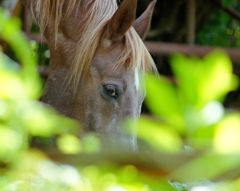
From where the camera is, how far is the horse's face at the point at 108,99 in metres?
1.79

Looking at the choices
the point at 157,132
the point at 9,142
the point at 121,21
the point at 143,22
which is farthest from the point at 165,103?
the point at 143,22

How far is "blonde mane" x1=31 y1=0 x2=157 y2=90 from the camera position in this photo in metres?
1.90

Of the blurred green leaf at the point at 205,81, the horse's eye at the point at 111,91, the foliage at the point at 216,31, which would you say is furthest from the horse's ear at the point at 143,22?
the foliage at the point at 216,31

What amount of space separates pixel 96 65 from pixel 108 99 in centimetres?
18

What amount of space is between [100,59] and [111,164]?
1465 mm

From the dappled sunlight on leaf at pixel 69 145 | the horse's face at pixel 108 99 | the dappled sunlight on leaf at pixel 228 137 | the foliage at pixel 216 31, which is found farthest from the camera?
the foliage at pixel 216 31

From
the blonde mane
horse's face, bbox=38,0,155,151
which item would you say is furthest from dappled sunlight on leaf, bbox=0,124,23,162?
the blonde mane

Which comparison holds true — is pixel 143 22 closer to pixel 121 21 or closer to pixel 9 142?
pixel 121 21

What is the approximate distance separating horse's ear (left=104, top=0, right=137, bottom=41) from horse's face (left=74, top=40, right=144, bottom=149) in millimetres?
68

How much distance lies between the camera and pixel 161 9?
486 centimetres


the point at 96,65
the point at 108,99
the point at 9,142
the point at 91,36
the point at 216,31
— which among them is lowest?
the point at 9,142

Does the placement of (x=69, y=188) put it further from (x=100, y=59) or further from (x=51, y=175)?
(x=100, y=59)

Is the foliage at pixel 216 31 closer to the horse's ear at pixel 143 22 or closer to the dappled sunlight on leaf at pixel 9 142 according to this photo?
the horse's ear at pixel 143 22

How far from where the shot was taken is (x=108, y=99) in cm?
184
